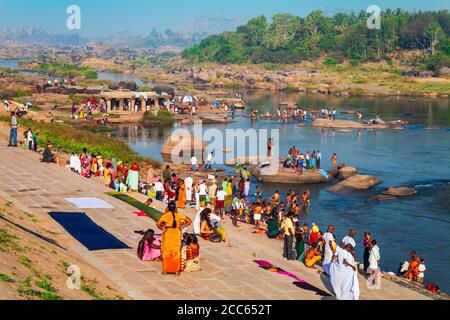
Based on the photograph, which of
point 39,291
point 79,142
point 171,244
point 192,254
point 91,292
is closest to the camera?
point 39,291

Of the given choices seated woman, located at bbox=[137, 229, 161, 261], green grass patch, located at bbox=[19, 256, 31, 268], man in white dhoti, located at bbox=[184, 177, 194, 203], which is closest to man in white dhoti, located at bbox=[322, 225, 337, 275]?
seated woman, located at bbox=[137, 229, 161, 261]

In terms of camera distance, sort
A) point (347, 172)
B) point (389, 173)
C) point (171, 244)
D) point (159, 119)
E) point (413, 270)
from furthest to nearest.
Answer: point (159, 119) < point (389, 173) < point (347, 172) < point (413, 270) < point (171, 244)

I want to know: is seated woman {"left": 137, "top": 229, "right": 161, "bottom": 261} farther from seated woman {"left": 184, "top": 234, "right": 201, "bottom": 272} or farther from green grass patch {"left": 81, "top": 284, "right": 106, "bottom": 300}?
green grass patch {"left": 81, "top": 284, "right": 106, "bottom": 300}

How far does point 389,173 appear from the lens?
121ft

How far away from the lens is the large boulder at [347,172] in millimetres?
35300

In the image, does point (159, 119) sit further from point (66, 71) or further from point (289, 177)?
point (66, 71)

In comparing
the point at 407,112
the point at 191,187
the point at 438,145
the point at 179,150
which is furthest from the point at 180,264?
the point at 407,112

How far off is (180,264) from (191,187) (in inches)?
405

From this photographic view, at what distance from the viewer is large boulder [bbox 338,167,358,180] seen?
1390 inches

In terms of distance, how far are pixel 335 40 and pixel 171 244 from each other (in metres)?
128

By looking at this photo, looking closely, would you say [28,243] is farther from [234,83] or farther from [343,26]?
[343,26]

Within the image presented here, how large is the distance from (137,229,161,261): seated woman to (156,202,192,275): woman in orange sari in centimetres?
90

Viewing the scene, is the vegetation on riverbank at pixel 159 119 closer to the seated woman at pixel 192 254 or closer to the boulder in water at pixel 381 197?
the boulder in water at pixel 381 197

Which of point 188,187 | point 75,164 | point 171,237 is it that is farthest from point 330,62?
point 171,237
